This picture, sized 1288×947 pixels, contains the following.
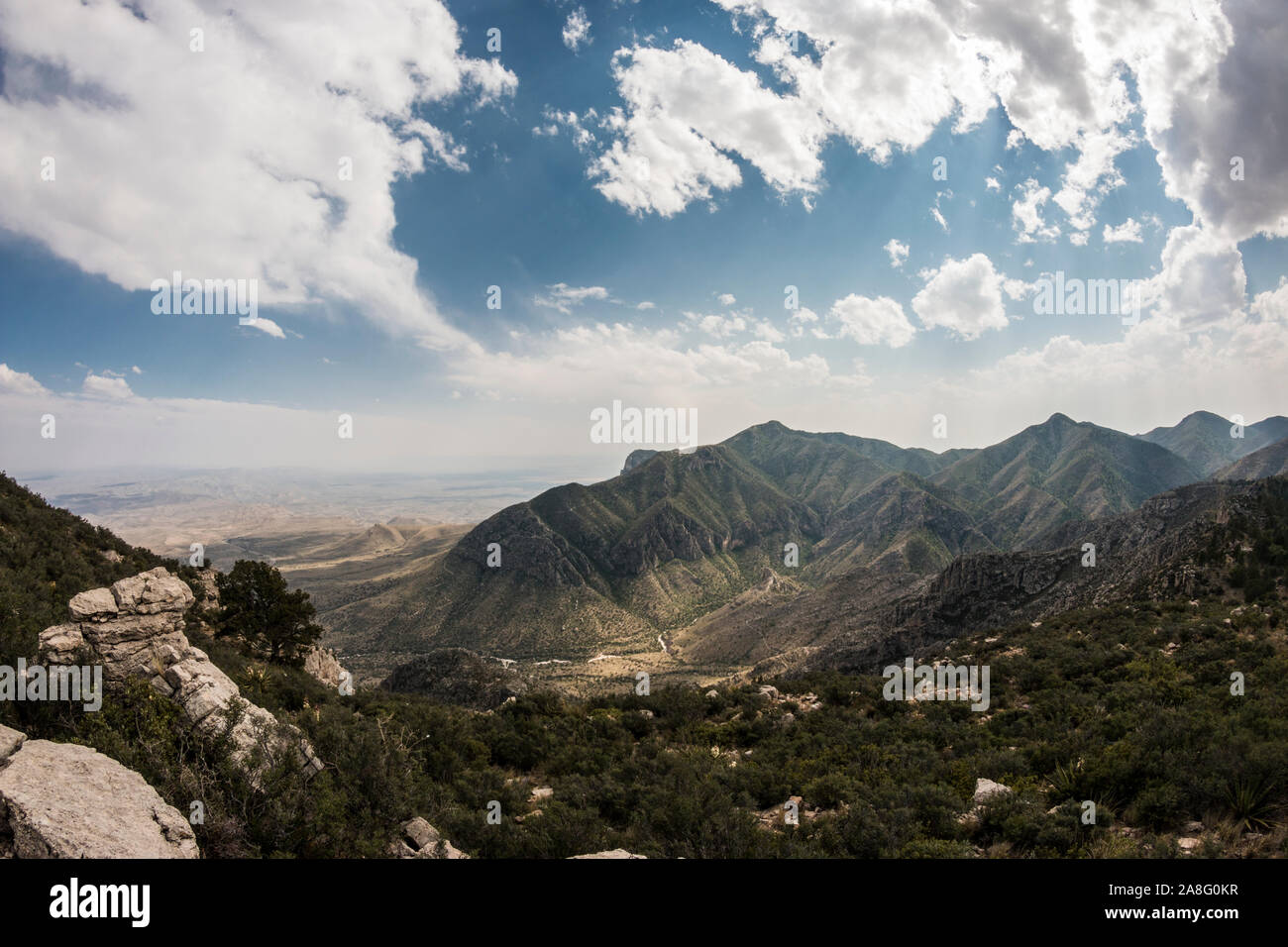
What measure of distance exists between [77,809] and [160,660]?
5.52 meters

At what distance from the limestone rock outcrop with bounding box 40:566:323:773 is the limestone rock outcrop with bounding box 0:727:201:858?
191cm

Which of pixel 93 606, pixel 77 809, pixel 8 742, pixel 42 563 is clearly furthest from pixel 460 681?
pixel 77 809

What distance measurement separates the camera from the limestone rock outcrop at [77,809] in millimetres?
5711

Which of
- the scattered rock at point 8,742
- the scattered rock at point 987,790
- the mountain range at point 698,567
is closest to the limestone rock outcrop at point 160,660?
the scattered rock at point 8,742

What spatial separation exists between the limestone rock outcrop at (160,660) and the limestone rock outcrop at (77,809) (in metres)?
1.91

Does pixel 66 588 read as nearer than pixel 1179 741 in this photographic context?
No

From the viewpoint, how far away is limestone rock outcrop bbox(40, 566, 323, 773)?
9562mm

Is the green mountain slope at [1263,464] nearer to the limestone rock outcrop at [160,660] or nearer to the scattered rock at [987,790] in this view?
the scattered rock at [987,790]

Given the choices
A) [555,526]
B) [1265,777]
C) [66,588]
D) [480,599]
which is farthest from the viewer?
[555,526]

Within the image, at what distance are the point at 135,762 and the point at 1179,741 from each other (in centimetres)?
2179
